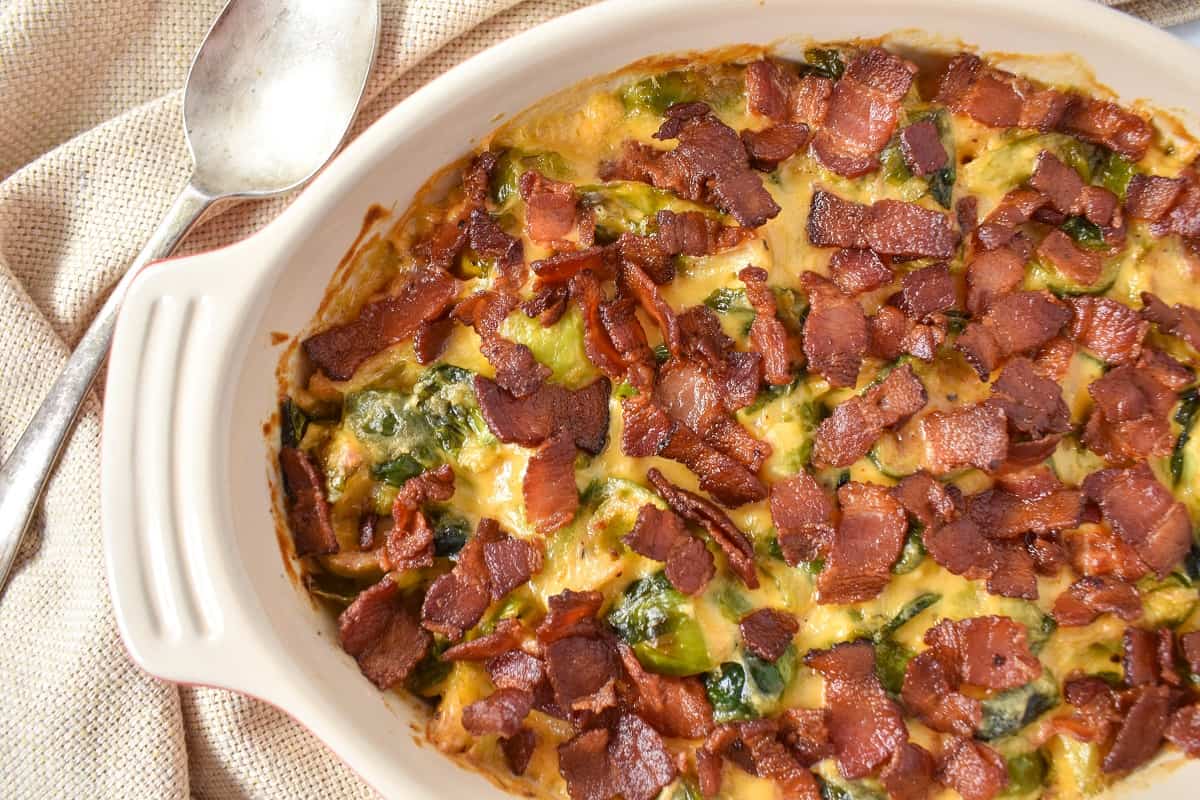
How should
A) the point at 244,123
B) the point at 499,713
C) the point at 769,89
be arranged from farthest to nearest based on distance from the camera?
the point at 244,123 < the point at 769,89 < the point at 499,713

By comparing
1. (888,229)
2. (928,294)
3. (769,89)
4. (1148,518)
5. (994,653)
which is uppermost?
(769,89)

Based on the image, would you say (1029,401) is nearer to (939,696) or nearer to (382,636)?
(939,696)

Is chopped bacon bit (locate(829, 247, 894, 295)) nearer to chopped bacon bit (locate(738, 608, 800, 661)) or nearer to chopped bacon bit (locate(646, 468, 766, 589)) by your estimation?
chopped bacon bit (locate(646, 468, 766, 589))

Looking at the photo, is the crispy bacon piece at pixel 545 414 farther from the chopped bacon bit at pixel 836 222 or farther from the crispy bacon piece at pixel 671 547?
the chopped bacon bit at pixel 836 222

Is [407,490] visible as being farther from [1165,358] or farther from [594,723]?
[1165,358]

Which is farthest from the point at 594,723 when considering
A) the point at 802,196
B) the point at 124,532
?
the point at 802,196

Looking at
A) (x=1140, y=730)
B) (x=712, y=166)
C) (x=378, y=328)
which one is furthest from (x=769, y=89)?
(x=1140, y=730)

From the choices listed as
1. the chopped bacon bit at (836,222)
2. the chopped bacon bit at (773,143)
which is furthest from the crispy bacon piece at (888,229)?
the chopped bacon bit at (773,143)
